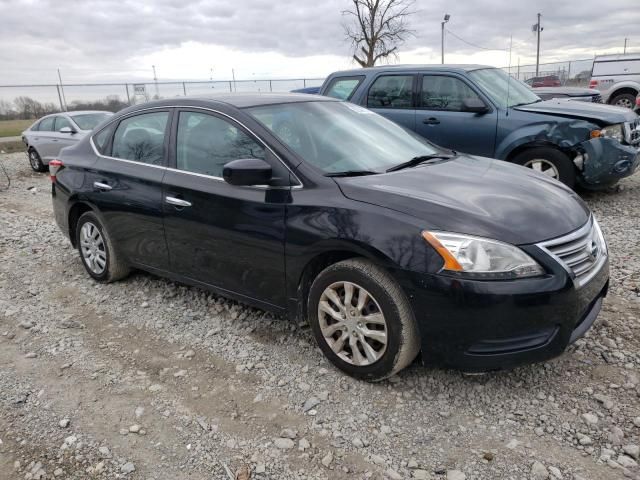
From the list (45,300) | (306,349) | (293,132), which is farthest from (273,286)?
(45,300)

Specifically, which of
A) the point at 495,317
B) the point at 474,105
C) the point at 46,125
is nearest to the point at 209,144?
the point at 495,317

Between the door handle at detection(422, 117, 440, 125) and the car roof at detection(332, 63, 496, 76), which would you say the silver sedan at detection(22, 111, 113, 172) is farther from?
the door handle at detection(422, 117, 440, 125)

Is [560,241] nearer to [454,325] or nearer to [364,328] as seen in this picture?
[454,325]

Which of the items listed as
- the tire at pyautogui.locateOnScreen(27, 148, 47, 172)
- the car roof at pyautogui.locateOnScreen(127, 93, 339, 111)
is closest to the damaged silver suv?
the car roof at pyautogui.locateOnScreen(127, 93, 339, 111)

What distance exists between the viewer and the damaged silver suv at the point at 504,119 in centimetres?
626

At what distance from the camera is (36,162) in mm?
13023

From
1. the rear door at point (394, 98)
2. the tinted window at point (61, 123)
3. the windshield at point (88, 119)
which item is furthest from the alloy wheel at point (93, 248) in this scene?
the tinted window at point (61, 123)

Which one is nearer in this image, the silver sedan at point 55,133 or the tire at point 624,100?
the silver sedan at point 55,133

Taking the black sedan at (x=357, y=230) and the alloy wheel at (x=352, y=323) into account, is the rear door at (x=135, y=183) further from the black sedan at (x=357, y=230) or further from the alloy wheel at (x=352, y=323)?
the alloy wheel at (x=352, y=323)

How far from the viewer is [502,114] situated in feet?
21.6

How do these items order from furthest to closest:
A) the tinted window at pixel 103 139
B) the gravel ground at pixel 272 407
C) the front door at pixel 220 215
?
the tinted window at pixel 103 139 → the front door at pixel 220 215 → the gravel ground at pixel 272 407

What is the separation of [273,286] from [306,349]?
508 millimetres

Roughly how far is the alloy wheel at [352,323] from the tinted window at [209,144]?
103cm

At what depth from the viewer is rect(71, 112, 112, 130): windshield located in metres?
11.8
